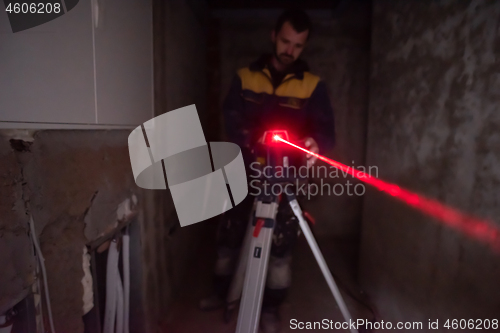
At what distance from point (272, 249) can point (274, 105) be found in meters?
0.74

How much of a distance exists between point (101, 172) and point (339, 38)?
68.6 inches

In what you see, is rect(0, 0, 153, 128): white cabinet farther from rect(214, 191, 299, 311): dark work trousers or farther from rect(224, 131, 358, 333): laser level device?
rect(214, 191, 299, 311): dark work trousers

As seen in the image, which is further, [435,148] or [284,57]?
[284,57]

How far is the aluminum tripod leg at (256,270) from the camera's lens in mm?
864

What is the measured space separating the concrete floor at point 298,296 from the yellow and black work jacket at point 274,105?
80 centimetres

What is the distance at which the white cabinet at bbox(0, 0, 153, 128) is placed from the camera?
486 mm

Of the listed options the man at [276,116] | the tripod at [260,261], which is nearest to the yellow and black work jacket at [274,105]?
the man at [276,116]

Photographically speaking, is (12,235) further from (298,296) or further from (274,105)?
(298,296)

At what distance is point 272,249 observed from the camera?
46.2 inches

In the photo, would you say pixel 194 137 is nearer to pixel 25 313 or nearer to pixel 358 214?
pixel 25 313

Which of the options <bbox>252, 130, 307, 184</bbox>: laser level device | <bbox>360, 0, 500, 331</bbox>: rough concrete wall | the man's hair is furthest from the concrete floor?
the man's hair

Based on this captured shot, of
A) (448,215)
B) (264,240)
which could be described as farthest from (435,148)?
(264,240)

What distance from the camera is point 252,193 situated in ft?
4.03

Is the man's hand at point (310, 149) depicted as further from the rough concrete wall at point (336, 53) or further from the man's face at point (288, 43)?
the rough concrete wall at point (336, 53)
